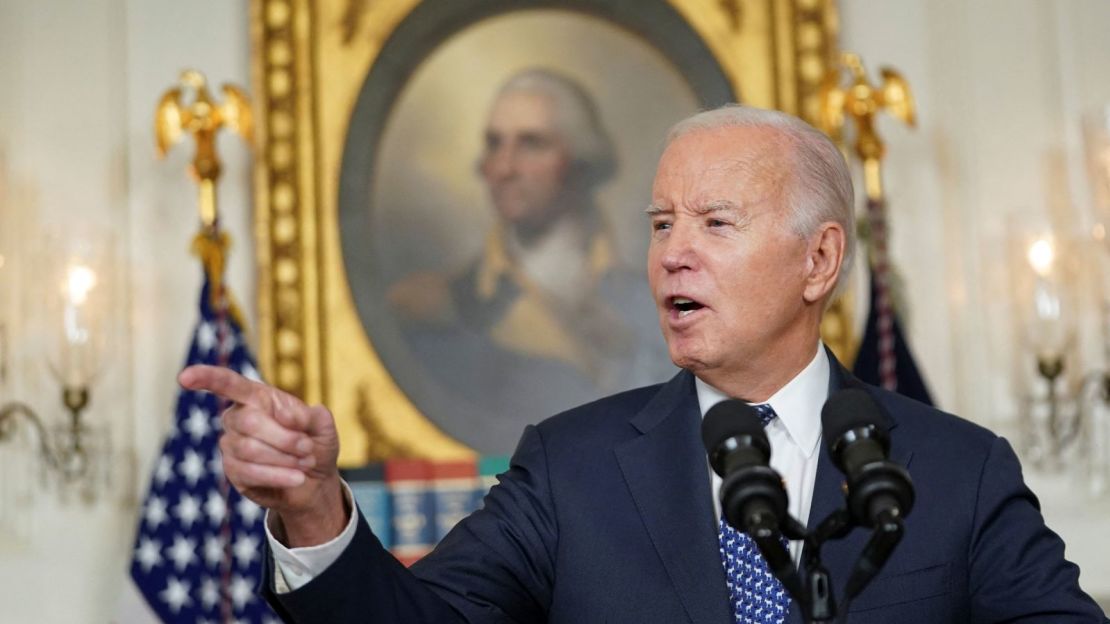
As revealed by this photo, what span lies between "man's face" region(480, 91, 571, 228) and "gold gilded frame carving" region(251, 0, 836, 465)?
60 cm

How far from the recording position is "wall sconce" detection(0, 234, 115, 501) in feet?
18.8

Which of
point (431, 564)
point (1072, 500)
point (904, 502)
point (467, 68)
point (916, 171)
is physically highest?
point (467, 68)

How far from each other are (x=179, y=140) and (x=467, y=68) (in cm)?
122

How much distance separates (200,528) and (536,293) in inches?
64.2

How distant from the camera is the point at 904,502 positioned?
1862 mm

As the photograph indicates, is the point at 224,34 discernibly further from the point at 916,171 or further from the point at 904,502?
the point at 904,502

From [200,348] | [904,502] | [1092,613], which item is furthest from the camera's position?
[200,348]

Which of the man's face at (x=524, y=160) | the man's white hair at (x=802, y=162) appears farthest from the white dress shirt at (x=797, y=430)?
the man's face at (x=524, y=160)

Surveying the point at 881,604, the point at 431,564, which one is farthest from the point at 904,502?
the point at 431,564

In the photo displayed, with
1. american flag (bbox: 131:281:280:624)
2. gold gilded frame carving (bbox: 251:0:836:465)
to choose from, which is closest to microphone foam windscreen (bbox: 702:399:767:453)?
american flag (bbox: 131:281:280:624)

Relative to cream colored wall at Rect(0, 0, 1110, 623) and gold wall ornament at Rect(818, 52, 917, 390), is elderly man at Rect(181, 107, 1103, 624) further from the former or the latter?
cream colored wall at Rect(0, 0, 1110, 623)

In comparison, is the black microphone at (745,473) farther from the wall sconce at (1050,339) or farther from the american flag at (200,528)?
the wall sconce at (1050,339)

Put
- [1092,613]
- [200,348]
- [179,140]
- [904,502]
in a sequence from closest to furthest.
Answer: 1. [904,502]
2. [1092,613]
3. [200,348]
4. [179,140]

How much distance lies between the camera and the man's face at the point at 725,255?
2.70m
